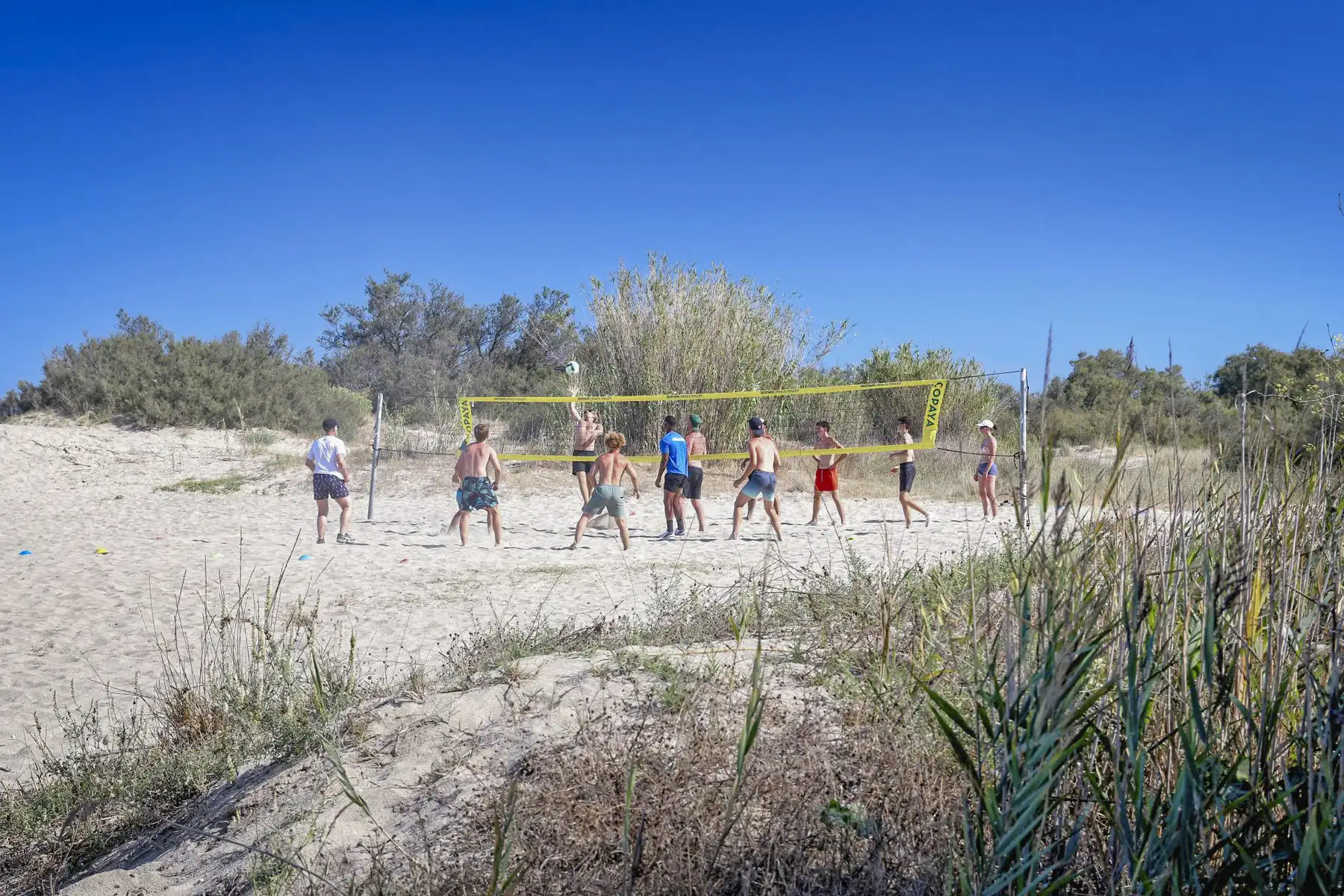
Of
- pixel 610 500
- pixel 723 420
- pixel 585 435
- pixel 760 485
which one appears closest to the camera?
pixel 610 500

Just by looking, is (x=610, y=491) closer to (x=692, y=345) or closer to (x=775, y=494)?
(x=775, y=494)

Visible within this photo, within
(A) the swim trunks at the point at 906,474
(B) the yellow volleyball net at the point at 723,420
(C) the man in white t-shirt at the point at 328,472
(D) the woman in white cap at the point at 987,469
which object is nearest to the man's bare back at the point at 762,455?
(A) the swim trunks at the point at 906,474

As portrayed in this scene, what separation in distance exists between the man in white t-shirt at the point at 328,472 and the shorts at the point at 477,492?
1.35 meters

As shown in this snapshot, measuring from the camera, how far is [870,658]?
11.9ft

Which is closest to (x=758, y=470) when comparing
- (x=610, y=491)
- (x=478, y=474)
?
(x=610, y=491)

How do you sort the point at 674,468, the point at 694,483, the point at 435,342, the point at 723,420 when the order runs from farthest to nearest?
the point at 435,342, the point at 723,420, the point at 694,483, the point at 674,468

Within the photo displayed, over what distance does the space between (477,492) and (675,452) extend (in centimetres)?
225

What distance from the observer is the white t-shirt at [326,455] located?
10.7 m

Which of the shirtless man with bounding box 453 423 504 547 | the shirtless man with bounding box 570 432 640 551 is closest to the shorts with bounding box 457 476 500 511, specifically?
the shirtless man with bounding box 453 423 504 547

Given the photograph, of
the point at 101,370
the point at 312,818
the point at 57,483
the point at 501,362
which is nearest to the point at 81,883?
the point at 312,818

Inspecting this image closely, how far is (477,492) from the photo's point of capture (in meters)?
10.7

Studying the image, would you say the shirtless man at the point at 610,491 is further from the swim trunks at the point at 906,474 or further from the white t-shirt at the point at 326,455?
the swim trunks at the point at 906,474

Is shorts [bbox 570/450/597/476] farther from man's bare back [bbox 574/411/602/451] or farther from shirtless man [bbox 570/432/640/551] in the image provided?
shirtless man [bbox 570/432/640/551]

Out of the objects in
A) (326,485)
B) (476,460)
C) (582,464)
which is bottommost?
(326,485)
